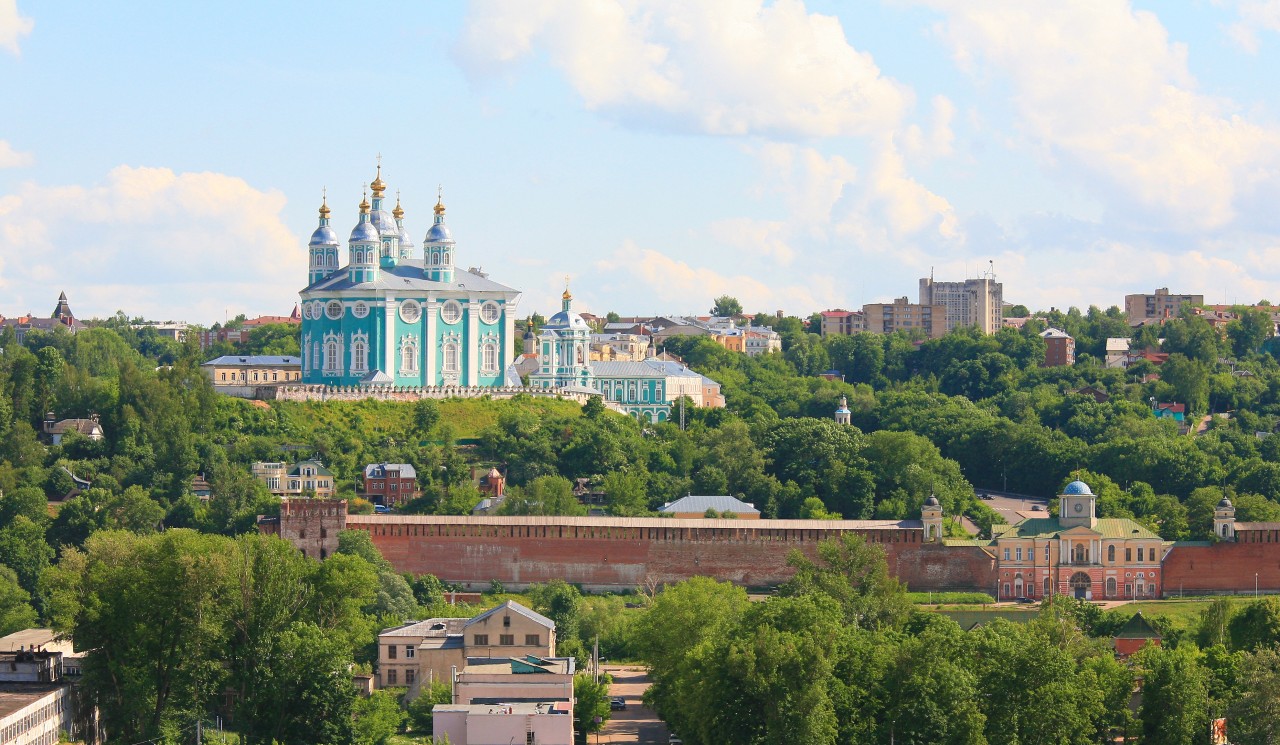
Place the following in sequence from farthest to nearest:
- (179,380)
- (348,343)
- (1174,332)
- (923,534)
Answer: (1174,332)
(348,343)
(179,380)
(923,534)

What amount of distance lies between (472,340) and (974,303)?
5991 cm

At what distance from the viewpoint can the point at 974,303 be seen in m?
142

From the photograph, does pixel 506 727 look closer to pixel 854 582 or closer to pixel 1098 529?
pixel 854 582

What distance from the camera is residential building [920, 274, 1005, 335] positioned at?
463 feet

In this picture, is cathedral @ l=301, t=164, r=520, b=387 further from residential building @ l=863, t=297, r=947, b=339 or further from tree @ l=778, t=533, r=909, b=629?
residential building @ l=863, t=297, r=947, b=339

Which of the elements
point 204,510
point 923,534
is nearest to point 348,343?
point 204,510

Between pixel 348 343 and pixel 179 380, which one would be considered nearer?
pixel 179 380

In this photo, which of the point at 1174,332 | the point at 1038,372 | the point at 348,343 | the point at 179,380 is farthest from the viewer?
the point at 1174,332

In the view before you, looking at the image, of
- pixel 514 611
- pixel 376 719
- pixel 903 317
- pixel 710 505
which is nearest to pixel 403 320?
pixel 710 505

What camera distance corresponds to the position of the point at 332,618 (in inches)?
2143

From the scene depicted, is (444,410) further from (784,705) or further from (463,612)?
(784,705)

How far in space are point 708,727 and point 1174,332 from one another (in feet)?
222

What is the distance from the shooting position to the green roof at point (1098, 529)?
69250 mm

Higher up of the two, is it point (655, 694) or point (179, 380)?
point (179, 380)
